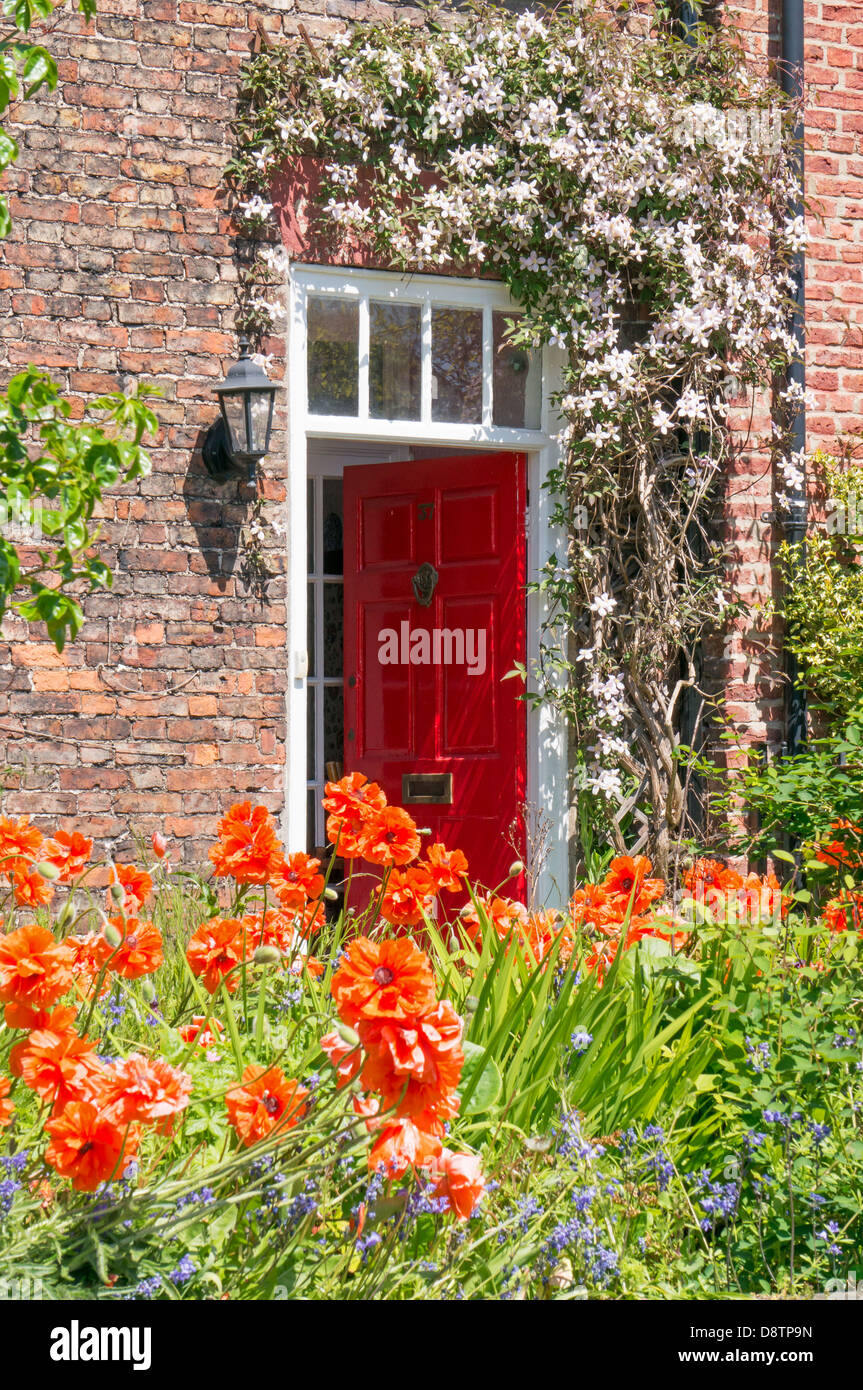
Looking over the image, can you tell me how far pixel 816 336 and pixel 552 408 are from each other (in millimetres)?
1179

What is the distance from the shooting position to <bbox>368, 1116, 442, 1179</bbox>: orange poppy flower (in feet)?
4.41

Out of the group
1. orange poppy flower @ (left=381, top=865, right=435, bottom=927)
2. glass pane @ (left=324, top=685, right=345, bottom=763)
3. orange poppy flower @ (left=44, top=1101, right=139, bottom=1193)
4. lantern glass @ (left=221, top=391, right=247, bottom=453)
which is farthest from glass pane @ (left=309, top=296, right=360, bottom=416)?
orange poppy flower @ (left=44, top=1101, right=139, bottom=1193)

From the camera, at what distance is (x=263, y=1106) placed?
1510 millimetres

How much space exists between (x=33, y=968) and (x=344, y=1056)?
396 millimetres

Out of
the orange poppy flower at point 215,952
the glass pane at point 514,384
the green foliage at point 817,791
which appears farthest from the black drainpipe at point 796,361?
the orange poppy flower at point 215,952

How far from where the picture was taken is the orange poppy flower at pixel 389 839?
7.72 feet

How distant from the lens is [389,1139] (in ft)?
4.45

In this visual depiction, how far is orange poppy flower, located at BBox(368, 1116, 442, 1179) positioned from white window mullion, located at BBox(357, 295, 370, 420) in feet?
12.9

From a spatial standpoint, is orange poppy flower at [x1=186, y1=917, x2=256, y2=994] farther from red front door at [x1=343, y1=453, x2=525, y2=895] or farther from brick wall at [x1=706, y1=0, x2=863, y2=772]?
brick wall at [x1=706, y1=0, x2=863, y2=772]

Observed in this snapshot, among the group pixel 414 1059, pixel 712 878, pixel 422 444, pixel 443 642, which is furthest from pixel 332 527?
pixel 414 1059

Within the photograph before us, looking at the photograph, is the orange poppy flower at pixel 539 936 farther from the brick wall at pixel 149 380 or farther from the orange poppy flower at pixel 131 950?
the brick wall at pixel 149 380

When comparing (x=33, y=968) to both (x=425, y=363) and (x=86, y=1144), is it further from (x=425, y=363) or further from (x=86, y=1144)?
(x=425, y=363)
